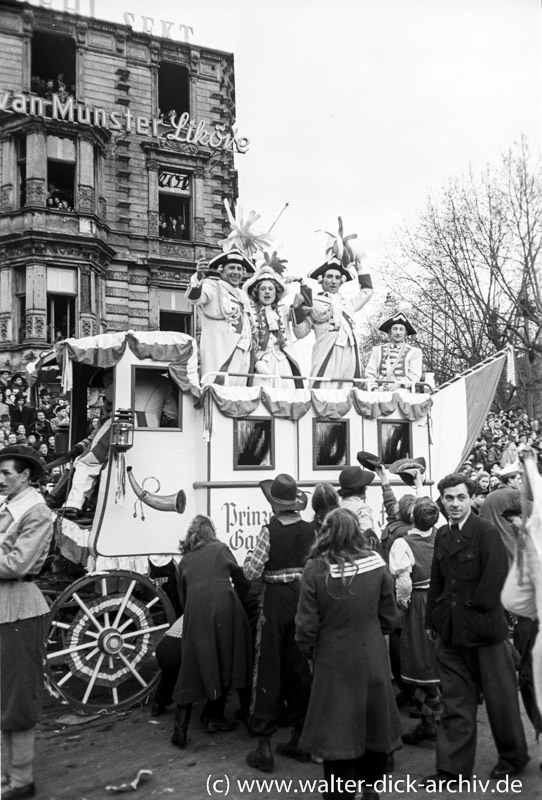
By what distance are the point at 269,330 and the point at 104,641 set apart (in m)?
3.84

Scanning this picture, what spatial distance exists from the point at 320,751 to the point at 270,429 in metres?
3.67

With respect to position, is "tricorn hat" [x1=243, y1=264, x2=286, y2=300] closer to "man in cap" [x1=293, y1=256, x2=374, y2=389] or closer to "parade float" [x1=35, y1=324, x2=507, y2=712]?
"man in cap" [x1=293, y1=256, x2=374, y2=389]

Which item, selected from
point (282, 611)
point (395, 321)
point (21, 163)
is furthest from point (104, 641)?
point (21, 163)

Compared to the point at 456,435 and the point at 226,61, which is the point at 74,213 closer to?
the point at 226,61

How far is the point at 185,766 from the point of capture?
452cm

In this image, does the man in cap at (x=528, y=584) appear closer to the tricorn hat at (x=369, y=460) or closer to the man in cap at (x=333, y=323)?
the tricorn hat at (x=369, y=460)

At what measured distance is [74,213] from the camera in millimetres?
20219

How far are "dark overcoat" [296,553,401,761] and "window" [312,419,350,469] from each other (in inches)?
135

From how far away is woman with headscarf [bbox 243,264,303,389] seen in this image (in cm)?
800

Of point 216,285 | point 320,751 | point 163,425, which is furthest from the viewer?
point 216,285

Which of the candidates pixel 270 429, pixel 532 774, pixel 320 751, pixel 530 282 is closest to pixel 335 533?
pixel 320 751

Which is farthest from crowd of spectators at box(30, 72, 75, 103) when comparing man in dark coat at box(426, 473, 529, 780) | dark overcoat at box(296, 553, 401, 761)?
dark overcoat at box(296, 553, 401, 761)

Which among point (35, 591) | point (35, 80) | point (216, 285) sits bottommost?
point (35, 591)

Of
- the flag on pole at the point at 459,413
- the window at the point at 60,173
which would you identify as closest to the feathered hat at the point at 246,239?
the flag on pole at the point at 459,413
